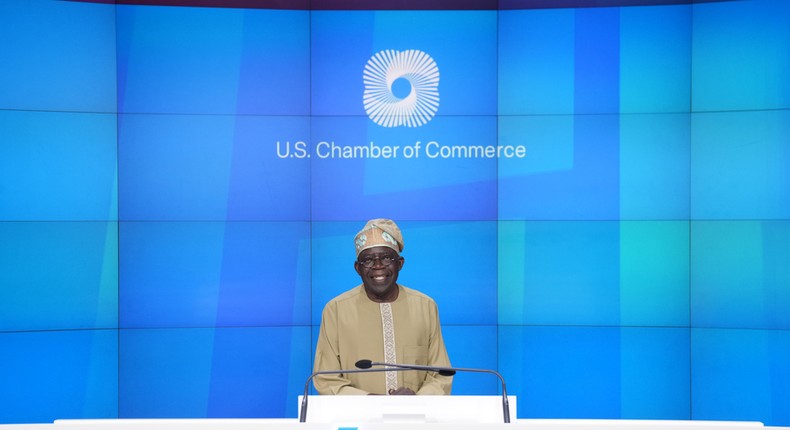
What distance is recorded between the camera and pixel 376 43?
5.82 m

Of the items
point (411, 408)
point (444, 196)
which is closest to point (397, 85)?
point (444, 196)

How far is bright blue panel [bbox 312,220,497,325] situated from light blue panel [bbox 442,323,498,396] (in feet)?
0.23

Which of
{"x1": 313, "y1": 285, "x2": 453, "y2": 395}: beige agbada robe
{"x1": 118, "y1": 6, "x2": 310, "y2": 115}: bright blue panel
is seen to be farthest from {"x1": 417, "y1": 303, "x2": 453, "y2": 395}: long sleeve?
{"x1": 118, "y1": 6, "x2": 310, "y2": 115}: bright blue panel

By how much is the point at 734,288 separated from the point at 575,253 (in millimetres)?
1108

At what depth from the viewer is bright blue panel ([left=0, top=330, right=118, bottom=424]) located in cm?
554

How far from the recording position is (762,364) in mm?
5641

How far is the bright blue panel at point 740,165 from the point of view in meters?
5.61

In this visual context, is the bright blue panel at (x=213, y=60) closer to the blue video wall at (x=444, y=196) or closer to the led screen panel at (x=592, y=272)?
the blue video wall at (x=444, y=196)

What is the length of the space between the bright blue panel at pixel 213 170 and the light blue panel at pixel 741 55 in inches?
111

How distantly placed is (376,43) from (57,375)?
3.17 metres

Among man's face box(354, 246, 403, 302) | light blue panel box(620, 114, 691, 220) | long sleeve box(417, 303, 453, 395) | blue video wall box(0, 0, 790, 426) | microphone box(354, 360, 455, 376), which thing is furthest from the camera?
light blue panel box(620, 114, 691, 220)

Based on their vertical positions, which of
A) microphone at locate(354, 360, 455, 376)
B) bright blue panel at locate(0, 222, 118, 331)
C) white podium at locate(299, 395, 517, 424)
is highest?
bright blue panel at locate(0, 222, 118, 331)

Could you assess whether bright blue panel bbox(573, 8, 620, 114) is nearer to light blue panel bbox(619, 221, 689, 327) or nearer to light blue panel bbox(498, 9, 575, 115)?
light blue panel bbox(498, 9, 575, 115)

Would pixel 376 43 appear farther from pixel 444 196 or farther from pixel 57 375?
pixel 57 375
